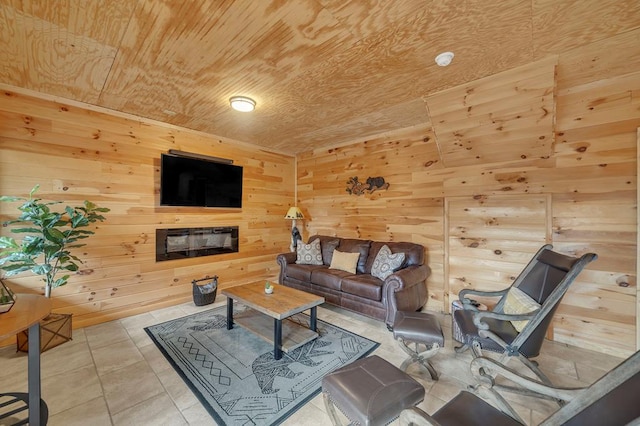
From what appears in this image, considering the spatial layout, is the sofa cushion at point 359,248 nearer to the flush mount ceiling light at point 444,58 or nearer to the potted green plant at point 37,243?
the flush mount ceiling light at point 444,58

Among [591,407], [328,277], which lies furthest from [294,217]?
[591,407]

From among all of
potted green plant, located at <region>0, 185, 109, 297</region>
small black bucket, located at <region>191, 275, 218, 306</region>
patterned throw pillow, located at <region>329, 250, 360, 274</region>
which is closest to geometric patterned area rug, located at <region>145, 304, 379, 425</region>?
small black bucket, located at <region>191, 275, 218, 306</region>

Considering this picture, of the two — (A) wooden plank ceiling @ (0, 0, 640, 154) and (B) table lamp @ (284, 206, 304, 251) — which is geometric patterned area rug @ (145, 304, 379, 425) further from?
(A) wooden plank ceiling @ (0, 0, 640, 154)

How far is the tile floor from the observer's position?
1.72 m

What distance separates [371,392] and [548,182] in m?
2.99

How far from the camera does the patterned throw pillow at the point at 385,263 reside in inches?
130

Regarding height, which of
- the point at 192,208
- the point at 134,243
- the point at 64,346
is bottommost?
the point at 64,346

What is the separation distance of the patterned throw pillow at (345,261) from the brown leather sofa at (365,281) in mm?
92

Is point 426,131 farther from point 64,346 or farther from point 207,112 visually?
point 64,346

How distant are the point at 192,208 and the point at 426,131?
145 inches

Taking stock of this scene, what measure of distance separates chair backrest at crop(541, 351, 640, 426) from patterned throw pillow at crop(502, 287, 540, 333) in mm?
1291

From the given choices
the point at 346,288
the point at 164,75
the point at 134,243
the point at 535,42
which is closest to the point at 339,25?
the point at 535,42

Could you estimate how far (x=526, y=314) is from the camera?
1899mm

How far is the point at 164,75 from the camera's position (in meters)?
2.39
